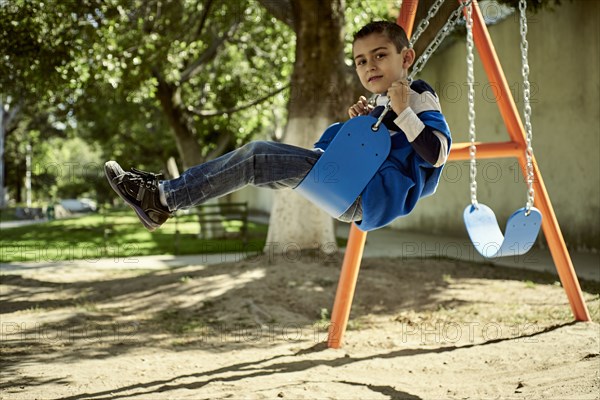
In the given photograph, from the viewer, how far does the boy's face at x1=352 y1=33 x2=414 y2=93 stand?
302 centimetres

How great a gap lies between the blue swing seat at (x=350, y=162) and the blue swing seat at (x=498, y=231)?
0.72 m

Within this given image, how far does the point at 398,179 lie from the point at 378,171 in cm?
10

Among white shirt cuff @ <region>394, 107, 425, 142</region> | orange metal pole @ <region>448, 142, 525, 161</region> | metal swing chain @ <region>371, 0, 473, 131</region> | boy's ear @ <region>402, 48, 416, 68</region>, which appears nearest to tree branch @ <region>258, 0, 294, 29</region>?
orange metal pole @ <region>448, 142, 525, 161</region>

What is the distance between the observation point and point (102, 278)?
8508 millimetres

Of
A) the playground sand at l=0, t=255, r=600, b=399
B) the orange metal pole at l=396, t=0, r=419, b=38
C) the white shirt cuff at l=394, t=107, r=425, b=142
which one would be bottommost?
the playground sand at l=0, t=255, r=600, b=399

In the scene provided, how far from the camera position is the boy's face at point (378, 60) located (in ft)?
9.89

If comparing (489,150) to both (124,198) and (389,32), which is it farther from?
(124,198)

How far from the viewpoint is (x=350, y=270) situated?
5020mm

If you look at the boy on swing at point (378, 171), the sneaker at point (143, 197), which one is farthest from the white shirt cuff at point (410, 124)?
the sneaker at point (143, 197)

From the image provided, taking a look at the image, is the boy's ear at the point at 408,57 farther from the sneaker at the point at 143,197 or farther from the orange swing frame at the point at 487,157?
the orange swing frame at the point at 487,157

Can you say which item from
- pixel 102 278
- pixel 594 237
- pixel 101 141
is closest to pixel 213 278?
pixel 102 278

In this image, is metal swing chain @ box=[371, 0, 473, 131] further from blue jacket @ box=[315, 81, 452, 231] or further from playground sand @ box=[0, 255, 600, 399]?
playground sand @ box=[0, 255, 600, 399]

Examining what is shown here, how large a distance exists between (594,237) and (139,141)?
730 inches

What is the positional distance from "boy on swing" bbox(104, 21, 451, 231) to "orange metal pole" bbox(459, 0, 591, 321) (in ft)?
6.45
